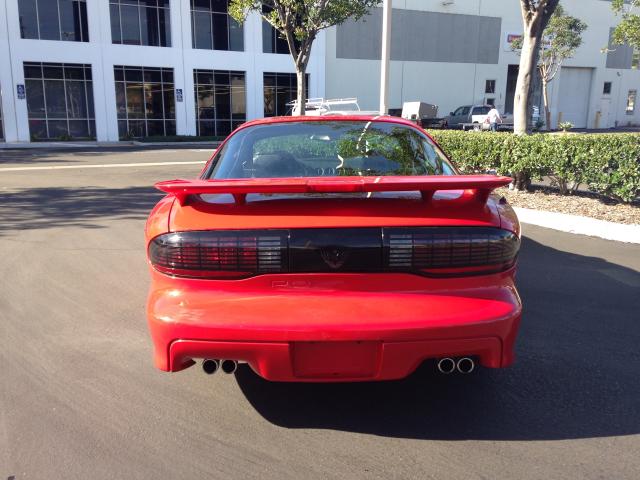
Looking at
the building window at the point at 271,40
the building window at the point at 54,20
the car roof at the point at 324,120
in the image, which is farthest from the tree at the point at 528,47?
the building window at the point at 54,20

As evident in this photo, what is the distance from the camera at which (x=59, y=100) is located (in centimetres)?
2914

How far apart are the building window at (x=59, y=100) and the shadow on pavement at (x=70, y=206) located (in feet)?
65.3

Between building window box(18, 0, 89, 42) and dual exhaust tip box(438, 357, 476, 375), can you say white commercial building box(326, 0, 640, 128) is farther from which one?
dual exhaust tip box(438, 357, 476, 375)

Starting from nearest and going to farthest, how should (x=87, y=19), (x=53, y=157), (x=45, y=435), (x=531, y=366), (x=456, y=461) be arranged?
1. (x=456, y=461)
2. (x=45, y=435)
3. (x=531, y=366)
4. (x=53, y=157)
5. (x=87, y=19)

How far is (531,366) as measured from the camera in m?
3.68

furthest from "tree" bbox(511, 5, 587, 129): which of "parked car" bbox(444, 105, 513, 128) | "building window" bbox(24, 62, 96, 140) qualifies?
"building window" bbox(24, 62, 96, 140)

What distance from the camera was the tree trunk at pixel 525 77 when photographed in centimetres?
1030

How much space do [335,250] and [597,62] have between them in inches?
1937

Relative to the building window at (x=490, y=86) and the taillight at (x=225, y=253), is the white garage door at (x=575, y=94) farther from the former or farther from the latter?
the taillight at (x=225, y=253)

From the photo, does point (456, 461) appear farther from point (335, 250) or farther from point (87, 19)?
point (87, 19)

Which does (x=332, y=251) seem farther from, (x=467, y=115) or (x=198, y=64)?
(x=467, y=115)

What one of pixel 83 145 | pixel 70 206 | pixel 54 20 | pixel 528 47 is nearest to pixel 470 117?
pixel 83 145

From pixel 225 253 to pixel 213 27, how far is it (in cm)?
3125

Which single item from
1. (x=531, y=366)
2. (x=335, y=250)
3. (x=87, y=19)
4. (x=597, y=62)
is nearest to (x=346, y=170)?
(x=335, y=250)
